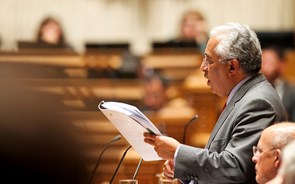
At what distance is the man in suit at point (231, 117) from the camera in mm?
2174

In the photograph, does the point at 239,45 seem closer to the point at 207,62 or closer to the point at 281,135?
the point at 207,62

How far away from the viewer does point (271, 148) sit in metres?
1.96

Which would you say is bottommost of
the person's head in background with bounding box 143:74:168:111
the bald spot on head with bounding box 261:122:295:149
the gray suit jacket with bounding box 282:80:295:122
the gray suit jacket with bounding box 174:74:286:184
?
the gray suit jacket with bounding box 282:80:295:122

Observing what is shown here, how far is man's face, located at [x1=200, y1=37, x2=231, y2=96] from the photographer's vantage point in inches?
92.7

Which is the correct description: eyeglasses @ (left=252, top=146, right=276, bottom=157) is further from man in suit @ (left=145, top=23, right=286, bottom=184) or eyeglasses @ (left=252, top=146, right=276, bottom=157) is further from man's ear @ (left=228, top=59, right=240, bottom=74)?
man's ear @ (left=228, top=59, right=240, bottom=74)

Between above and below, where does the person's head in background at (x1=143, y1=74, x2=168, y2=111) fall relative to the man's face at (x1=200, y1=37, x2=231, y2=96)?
below

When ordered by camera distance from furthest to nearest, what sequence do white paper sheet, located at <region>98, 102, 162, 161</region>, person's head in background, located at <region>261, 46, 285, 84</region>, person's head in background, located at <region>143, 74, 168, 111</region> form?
person's head in background, located at <region>261, 46, 285, 84</region>
person's head in background, located at <region>143, 74, 168, 111</region>
white paper sheet, located at <region>98, 102, 162, 161</region>

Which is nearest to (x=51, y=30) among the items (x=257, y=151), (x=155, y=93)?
(x=155, y=93)

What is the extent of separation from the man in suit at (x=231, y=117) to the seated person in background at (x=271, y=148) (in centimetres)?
16

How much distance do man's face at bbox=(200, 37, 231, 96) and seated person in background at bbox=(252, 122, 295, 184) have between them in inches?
16.2

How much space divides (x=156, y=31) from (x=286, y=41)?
212 cm

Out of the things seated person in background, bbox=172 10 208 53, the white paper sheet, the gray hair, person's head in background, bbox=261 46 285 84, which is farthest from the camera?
seated person in background, bbox=172 10 208 53

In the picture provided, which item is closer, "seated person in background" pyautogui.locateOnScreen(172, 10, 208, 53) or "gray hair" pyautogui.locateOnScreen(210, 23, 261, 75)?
"gray hair" pyautogui.locateOnScreen(210, 23, 261, 75)

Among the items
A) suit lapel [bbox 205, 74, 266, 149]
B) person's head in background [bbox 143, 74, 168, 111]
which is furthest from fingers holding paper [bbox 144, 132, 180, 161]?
person's head in background [bbox 143, 74, 168, 111]
